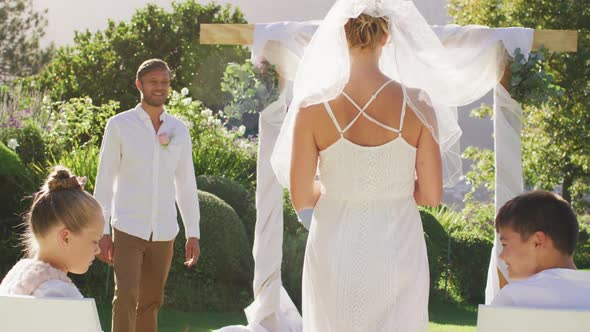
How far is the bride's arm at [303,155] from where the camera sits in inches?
133

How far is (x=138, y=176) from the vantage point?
5328 millimetres

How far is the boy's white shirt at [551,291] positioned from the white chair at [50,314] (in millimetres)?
1007

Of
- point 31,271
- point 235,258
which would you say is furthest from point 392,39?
point 235,258

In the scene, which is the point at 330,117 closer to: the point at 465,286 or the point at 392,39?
the point at 392,39

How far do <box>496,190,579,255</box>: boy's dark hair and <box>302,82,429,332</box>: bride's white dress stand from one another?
947mm

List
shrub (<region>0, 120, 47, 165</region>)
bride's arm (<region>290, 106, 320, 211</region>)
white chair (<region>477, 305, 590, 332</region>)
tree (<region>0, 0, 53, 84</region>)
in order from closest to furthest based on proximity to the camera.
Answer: white chair (<region>477, 305, 590, 332</region>)
bride's arm (<region>290, 106, 320, 211</region>)
shrub (<region>0, 120, 47, 165</region>)
tree (<region>0, 0, 53, 84</region>)

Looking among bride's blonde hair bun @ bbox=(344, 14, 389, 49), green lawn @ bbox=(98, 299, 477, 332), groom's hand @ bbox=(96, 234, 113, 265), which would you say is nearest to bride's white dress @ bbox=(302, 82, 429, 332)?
bride's blonde hair bun @ bbox=(344, 14, 389, 49)

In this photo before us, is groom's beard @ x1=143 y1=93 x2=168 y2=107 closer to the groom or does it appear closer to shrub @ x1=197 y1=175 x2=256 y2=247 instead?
the groom

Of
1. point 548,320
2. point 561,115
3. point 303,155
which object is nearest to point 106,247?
point 303,155

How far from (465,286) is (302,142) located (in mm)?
7570

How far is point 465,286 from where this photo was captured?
10.5m

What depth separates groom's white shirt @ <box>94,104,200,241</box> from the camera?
5270mm

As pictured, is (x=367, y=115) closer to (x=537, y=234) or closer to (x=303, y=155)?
(x=303, y=155)

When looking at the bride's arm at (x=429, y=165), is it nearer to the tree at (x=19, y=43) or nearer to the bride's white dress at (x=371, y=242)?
the bride's white dress at (x=371, y=242)
